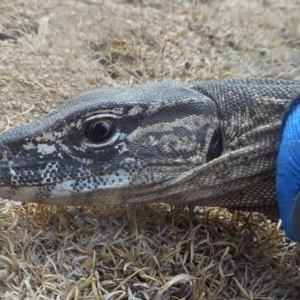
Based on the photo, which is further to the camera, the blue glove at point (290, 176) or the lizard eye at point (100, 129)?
the lizard eye at point (100, 129)

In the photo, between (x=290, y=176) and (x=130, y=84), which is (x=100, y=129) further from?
(x=130, y=84)

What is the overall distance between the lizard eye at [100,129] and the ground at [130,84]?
13.6 inches

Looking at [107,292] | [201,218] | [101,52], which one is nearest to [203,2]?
[101,52]

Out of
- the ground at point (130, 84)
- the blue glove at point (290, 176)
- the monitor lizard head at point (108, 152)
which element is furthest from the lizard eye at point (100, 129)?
the blue glove at point (290, 176)

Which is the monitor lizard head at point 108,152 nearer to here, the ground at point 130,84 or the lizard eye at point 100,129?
the lizard eye at point 100,129

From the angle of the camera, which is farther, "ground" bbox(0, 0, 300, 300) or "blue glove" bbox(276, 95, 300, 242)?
"ground" bbox(0, 0, 300, 300)

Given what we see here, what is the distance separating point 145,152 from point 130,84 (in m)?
1.42

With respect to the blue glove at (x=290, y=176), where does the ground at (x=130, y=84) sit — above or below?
below

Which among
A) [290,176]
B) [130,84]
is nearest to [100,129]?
[290,176]

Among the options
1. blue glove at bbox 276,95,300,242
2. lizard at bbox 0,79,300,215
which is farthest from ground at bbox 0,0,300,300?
blue glove at bbox 276,95,300,242

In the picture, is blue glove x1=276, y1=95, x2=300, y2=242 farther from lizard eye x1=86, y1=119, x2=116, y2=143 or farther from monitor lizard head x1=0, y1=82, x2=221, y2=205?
lizard eye x1=86, y1=119, x2=116, y2=143

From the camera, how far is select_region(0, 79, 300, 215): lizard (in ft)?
8.29

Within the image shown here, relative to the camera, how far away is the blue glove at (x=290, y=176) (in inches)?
93.4

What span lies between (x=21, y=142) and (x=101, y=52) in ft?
5.60
